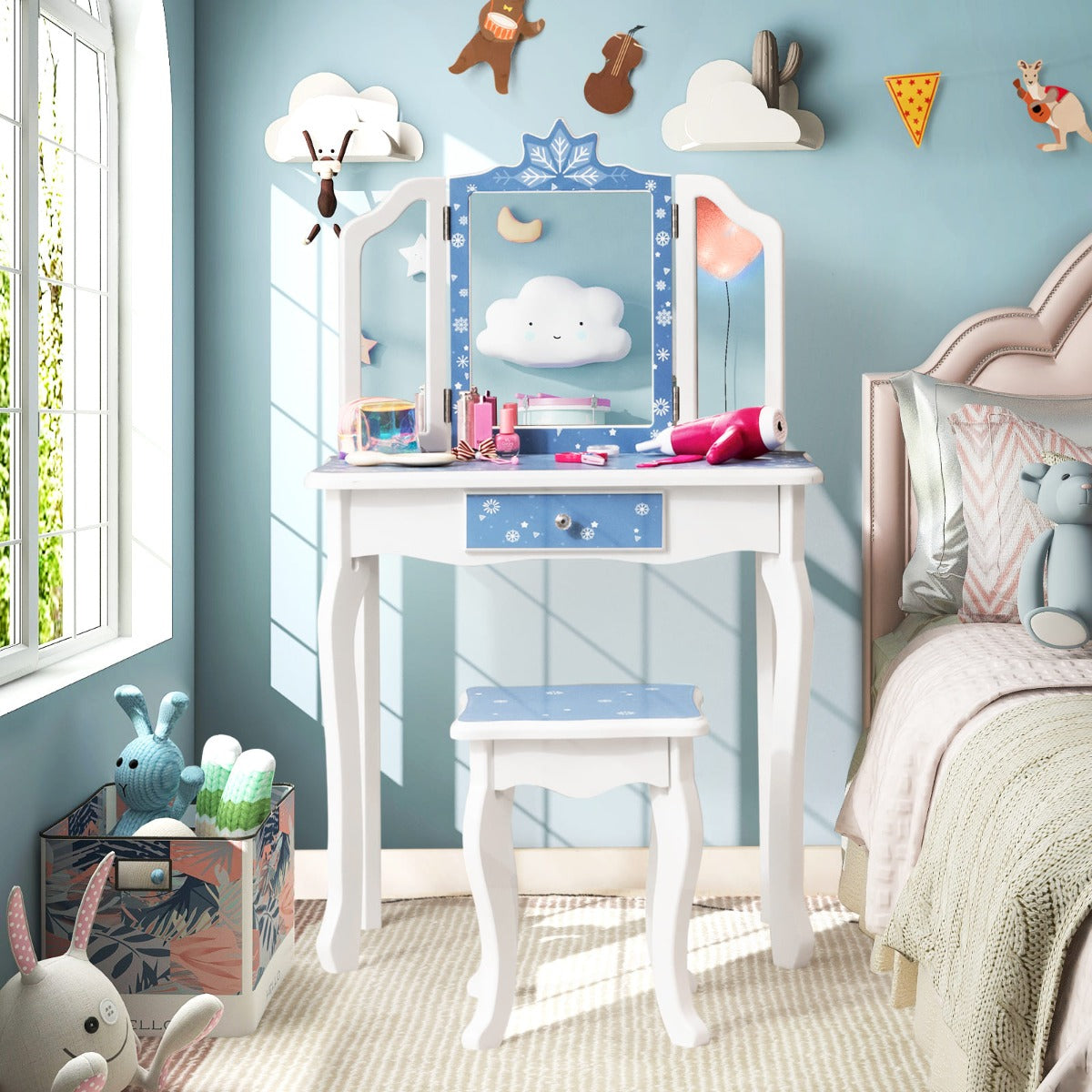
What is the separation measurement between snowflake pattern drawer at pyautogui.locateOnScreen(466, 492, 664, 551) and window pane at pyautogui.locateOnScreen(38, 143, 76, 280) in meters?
0.99

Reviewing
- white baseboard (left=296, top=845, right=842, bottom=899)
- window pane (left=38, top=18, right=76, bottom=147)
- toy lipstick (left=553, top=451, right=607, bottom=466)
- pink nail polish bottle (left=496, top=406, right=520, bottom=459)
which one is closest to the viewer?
toy lipstick (left=553, top=451, right=607, bottom=466)

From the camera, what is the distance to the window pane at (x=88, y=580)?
2.39m

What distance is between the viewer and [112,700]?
7.18 ft

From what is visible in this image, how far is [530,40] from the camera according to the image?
254cm

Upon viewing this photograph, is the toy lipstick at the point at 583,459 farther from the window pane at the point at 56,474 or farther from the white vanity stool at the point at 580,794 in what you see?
the window pane at the point at 56,474

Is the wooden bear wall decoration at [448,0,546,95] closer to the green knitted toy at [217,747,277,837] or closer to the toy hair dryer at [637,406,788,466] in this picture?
the toy hair dryer at [637,406,788,466]

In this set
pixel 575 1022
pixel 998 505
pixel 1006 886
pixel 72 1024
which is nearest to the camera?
pixel 1006 886

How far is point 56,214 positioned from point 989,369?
1.95m

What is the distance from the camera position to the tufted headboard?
8.14 feet

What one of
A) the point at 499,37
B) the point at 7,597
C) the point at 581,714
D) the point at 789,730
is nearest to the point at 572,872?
the point at 789,730

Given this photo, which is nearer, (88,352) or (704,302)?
(88,352)

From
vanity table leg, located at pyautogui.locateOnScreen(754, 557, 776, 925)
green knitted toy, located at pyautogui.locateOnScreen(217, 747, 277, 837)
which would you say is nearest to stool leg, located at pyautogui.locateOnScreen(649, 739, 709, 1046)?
vanity table leg, located at pyautogui.locateOnScreen(754, 557, 776, 925)

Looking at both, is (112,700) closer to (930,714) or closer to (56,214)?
(56,214)

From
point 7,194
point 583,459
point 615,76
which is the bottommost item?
point 583,459
